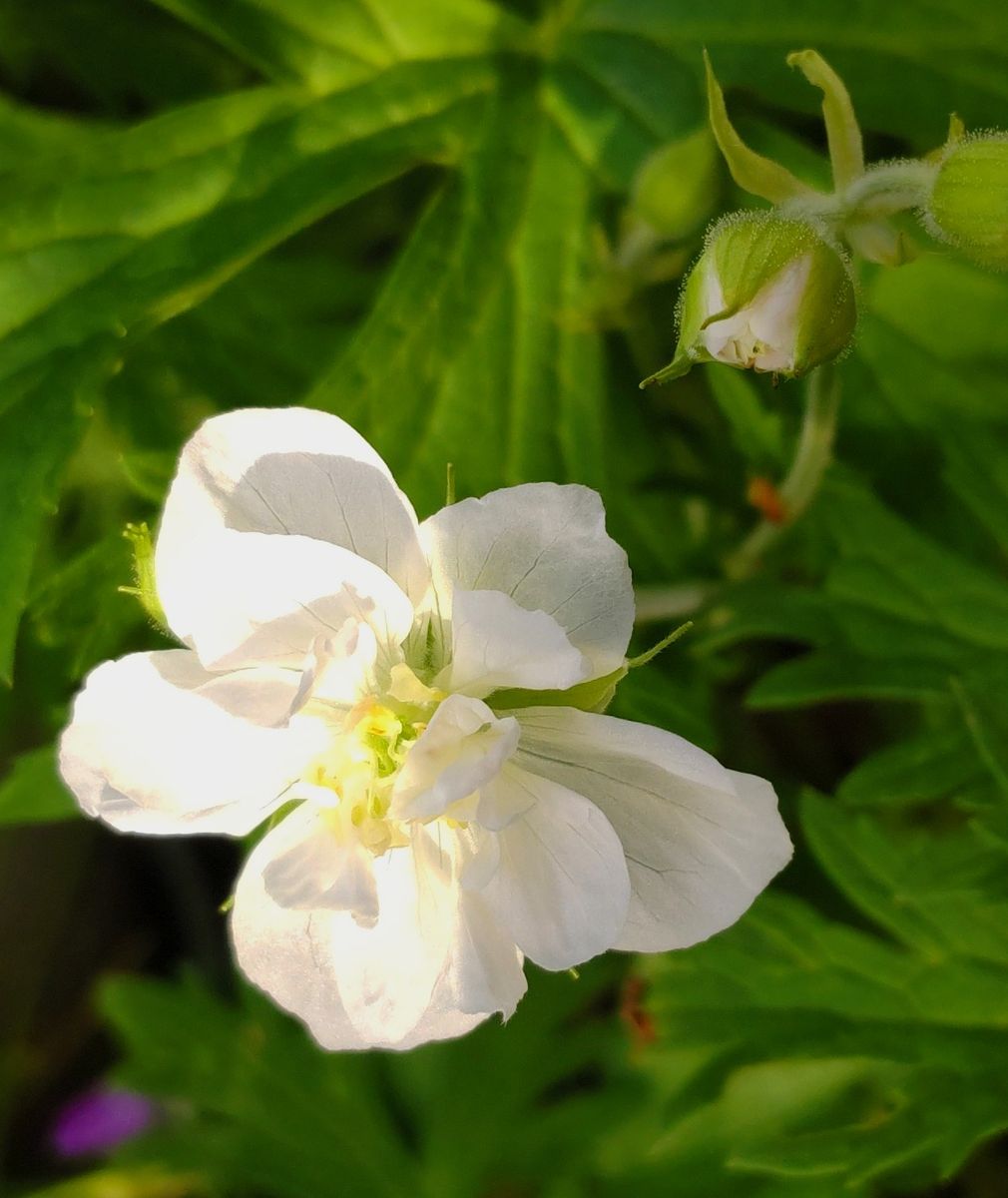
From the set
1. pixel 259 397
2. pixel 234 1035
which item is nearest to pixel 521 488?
pixel 259 397

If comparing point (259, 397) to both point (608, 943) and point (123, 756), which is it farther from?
point (608, 943)

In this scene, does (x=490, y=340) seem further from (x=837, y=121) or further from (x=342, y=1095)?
(x=342, y=1095)

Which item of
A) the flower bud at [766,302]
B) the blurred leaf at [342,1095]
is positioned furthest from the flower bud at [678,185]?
the blurred leaf at [342,1095]

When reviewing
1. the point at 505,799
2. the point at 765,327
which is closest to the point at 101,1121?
the point at 505,799

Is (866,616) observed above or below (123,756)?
below

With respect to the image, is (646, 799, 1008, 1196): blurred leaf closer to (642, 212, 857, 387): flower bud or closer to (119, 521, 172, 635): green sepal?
(642, 212, 857, 387): flower bud

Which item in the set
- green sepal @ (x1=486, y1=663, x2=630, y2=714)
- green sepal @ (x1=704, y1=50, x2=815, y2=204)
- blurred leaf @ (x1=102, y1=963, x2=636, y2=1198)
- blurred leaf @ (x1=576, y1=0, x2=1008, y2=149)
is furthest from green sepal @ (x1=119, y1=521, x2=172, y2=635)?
blurred leaf @ (x1=102, y1=963, x2=636, y2=1198)

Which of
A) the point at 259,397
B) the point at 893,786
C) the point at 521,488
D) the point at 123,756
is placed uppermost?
the point at 521,488
